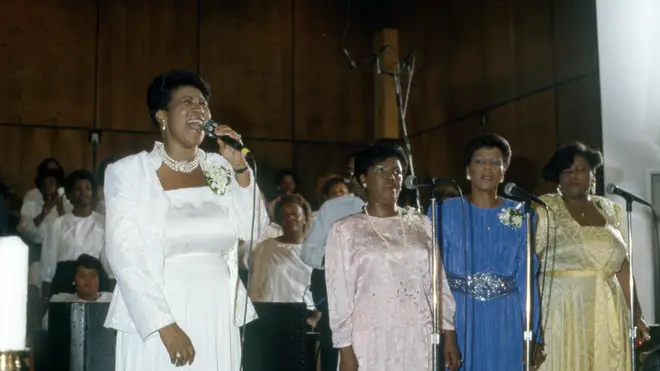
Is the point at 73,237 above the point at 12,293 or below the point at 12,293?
above

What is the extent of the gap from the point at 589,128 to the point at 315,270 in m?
3.13

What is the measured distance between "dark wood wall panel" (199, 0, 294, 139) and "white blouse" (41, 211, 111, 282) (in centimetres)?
366

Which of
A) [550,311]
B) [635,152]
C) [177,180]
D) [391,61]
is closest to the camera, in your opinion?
[177,180]

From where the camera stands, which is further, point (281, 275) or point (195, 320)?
point (281, 275)

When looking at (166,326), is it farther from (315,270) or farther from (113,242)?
(315,270)

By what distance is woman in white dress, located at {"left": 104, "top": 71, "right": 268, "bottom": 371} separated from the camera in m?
2.82

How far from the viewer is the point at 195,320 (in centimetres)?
292

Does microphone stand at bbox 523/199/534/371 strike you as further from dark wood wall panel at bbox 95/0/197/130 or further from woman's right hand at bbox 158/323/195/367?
dark wood wall panel at bbox 95/0/197/130

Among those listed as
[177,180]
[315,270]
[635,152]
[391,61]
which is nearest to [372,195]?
[177,180]

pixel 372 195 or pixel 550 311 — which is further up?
pixel 372 195

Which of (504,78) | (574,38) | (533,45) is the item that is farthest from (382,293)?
(504,78)

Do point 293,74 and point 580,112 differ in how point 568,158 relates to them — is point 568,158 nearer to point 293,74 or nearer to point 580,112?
point 580,112

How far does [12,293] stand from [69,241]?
6.33 meters

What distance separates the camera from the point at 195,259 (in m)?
2.95
